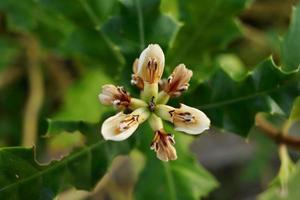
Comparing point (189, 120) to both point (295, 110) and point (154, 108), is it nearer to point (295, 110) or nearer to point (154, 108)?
point (154, 108)

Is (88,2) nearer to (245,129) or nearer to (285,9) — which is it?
(245,129)

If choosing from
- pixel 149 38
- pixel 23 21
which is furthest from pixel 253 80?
pixel 23 21

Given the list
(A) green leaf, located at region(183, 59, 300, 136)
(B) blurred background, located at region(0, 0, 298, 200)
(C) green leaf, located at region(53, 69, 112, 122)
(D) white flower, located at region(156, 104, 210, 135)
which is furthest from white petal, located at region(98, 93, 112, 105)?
(C) green leaf, located at region(53, 69, 112, 122)

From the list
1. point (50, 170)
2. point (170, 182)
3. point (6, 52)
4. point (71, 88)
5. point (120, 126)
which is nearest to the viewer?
point (120, 126)

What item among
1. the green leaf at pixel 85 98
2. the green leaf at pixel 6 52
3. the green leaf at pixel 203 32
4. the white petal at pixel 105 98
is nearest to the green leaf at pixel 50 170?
the white petal at pixel 105 98

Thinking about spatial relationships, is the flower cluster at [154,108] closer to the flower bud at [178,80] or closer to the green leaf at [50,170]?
the flower bud at [178,80]

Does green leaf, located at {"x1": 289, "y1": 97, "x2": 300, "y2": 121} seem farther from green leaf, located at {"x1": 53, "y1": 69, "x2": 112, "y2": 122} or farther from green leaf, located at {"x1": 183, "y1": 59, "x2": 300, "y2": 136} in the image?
green leaf, located at {"x1": 53, "y1": 69, "x2": 112, "y2": 122}

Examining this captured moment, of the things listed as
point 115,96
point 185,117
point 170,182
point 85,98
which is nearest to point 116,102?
point 115,96

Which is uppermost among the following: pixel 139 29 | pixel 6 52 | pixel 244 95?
pixel 6 52
